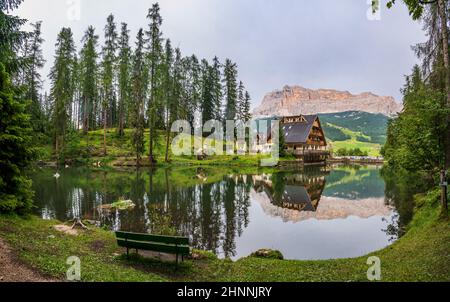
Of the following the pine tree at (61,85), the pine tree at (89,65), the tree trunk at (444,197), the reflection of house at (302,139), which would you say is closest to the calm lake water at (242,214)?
the tree trunk at (444,197)

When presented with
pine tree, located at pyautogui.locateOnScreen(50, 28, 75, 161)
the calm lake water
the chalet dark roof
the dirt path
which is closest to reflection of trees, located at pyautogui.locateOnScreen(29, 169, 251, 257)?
the calm lake water

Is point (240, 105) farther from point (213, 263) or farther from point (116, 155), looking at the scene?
point (213, 263)

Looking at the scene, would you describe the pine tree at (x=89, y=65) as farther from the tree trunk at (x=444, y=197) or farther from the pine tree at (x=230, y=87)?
the tree trunk at (x=444, y=197)

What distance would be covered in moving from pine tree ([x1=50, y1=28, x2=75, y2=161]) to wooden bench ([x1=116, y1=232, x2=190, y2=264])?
1852 inches

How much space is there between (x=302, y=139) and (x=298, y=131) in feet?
12.6

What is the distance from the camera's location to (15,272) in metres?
6.97

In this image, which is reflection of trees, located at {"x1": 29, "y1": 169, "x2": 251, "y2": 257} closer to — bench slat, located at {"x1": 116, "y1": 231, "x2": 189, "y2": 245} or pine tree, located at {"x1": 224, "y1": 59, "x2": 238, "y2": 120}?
bench slat, located at {"x1": 116, "y1": 231, "x2": 189, "y2": 245}

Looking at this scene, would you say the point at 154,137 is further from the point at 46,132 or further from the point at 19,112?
the point at 19,112

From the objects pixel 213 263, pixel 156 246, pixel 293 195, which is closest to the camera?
pixel 156 246

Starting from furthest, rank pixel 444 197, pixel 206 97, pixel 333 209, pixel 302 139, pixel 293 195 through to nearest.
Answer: pixel 206 97 < pixel 302 139 < pixel 293 195 < pixel 333 209 < pixel 444 197

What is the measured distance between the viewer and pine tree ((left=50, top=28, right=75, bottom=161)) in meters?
50.6

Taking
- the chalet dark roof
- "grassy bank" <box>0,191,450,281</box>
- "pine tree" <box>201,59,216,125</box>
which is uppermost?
"pine tree" <box>201,59,216,125</box>

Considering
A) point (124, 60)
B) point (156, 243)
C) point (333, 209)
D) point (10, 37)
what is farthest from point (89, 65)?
point (156, 243)

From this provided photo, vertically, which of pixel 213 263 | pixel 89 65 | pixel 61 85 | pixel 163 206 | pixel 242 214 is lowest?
pixel 242 214
